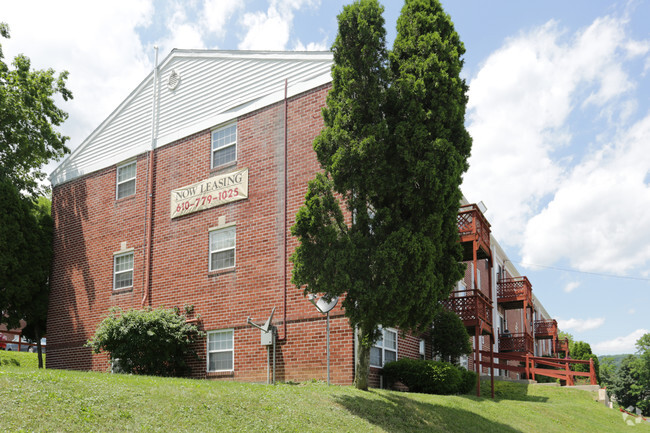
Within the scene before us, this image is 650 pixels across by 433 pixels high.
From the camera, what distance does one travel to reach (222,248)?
19766 mm

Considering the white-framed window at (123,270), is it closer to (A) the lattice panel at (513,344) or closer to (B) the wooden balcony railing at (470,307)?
(B) the wooden balcony railing at (470,307)

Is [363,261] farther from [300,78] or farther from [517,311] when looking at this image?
[517,311]

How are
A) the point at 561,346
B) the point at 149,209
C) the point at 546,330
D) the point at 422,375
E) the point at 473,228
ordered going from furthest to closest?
the point at 561,346, the point at 546,330, the point at 149,209, the point at 473,228, the point at 422,375

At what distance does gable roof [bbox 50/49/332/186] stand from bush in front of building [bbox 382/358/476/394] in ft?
26.8

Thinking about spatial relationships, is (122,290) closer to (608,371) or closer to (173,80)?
(173,80)

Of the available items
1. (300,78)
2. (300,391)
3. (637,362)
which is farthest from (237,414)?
(637,362)

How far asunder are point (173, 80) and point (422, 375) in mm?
13522

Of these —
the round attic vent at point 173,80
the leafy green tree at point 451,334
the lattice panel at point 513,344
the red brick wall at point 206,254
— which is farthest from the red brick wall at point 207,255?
the lattice panel at point 513,344

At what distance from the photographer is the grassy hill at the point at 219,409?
27.5 feet

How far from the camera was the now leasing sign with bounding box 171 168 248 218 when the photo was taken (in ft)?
64.7

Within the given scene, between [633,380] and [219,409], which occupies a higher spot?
[219,409]

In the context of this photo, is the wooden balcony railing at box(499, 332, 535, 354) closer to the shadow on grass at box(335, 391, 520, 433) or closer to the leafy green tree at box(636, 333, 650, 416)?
the shadow on grass at box(335, 391, 520, 433)

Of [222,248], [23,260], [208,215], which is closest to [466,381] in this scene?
[222,248]

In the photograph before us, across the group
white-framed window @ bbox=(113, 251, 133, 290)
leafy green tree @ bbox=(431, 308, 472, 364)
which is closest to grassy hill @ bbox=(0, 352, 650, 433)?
leafy green tree @ bbox=(431, 308, 472, 364)
